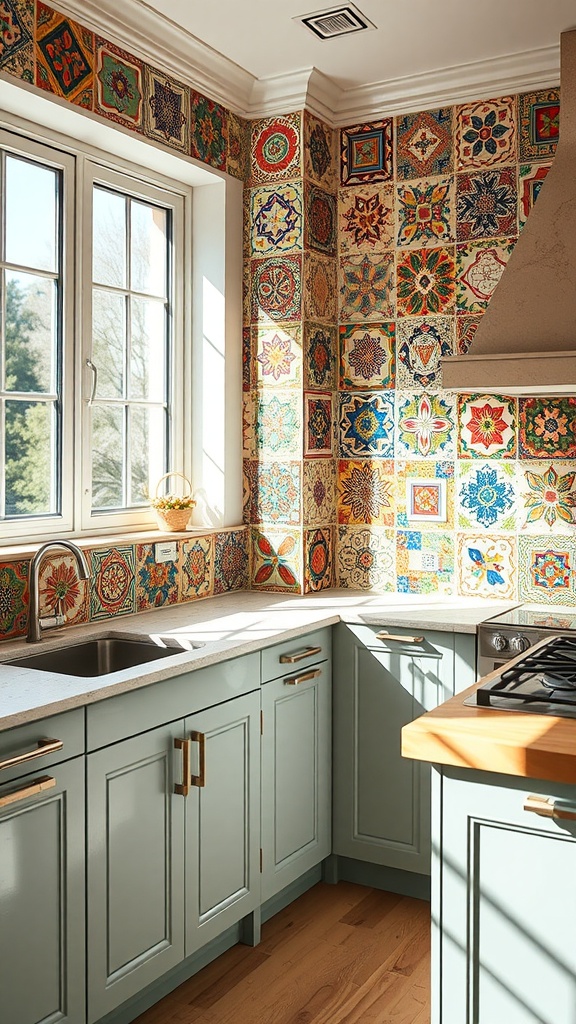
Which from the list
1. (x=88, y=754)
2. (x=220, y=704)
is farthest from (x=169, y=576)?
(x=88, y=754)

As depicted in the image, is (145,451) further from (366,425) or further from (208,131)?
(208,131)

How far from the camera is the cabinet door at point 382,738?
115 inches

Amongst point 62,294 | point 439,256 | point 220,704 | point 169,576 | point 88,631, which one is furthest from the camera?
point 439,256

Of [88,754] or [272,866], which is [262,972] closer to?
[272,866]

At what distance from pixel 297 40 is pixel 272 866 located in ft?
8.40

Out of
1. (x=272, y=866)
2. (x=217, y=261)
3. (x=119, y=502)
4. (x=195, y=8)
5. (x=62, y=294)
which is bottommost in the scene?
(x=272, y=866)

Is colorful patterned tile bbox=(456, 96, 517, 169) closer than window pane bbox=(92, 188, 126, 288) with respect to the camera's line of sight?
No

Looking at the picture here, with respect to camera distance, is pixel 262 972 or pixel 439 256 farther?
pixel 439 256

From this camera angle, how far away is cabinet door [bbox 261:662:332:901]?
9.01 ft

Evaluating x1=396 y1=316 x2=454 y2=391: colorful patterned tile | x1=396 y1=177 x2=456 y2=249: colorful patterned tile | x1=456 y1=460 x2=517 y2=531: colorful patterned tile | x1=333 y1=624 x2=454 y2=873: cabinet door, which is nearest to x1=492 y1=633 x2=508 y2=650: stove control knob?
x1=333 y1=624 x2=454 y2=873: cabinet door

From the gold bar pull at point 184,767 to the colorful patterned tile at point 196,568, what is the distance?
941mm

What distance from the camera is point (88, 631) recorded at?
2.67 metres

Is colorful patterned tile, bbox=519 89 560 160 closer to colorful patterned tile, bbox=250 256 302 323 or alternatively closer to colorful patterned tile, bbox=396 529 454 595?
colorful patterned tile, bbox=250 256 302 323

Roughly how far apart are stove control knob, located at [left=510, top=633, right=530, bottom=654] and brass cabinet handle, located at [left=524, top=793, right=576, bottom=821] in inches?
43.7
